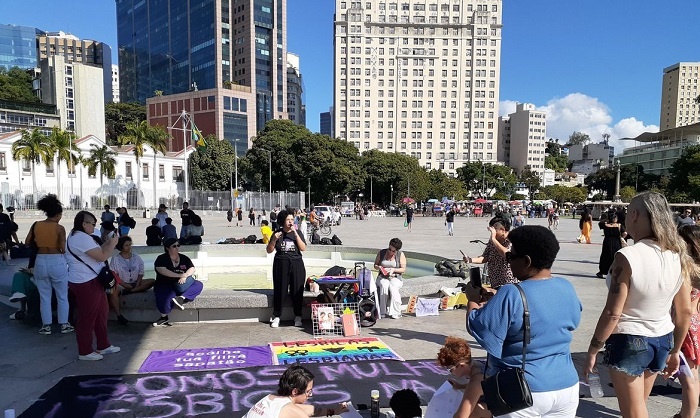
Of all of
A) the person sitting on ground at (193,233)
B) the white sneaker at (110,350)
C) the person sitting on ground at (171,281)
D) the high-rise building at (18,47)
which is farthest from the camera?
the high-rise building at (18,47)

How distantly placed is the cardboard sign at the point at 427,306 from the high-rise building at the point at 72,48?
156 metres

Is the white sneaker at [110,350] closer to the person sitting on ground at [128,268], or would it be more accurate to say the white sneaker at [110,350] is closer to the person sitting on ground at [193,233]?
the person sitting on ground at [128,268]

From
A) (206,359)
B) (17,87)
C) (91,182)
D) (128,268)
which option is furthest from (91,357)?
(17,87)

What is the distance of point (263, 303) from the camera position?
6.59 metres

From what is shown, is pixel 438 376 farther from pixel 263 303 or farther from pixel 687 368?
pixel 263 303

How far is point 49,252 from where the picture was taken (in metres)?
5.68

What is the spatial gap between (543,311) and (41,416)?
4368mm

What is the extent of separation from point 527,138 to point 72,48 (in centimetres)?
15888

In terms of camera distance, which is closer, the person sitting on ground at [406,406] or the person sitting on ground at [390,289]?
the person sitting on ground at [406,406]

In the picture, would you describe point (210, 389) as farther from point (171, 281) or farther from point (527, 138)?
point (527, 138)

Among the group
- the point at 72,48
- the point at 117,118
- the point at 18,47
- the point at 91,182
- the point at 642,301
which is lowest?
the point at 642,301

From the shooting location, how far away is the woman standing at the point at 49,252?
18.3ft

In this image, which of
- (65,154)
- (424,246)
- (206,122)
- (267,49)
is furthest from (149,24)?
(424,246)

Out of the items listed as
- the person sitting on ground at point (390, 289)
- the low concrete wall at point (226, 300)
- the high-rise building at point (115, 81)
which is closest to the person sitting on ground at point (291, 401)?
the low concrete wall at point (226, 300)
